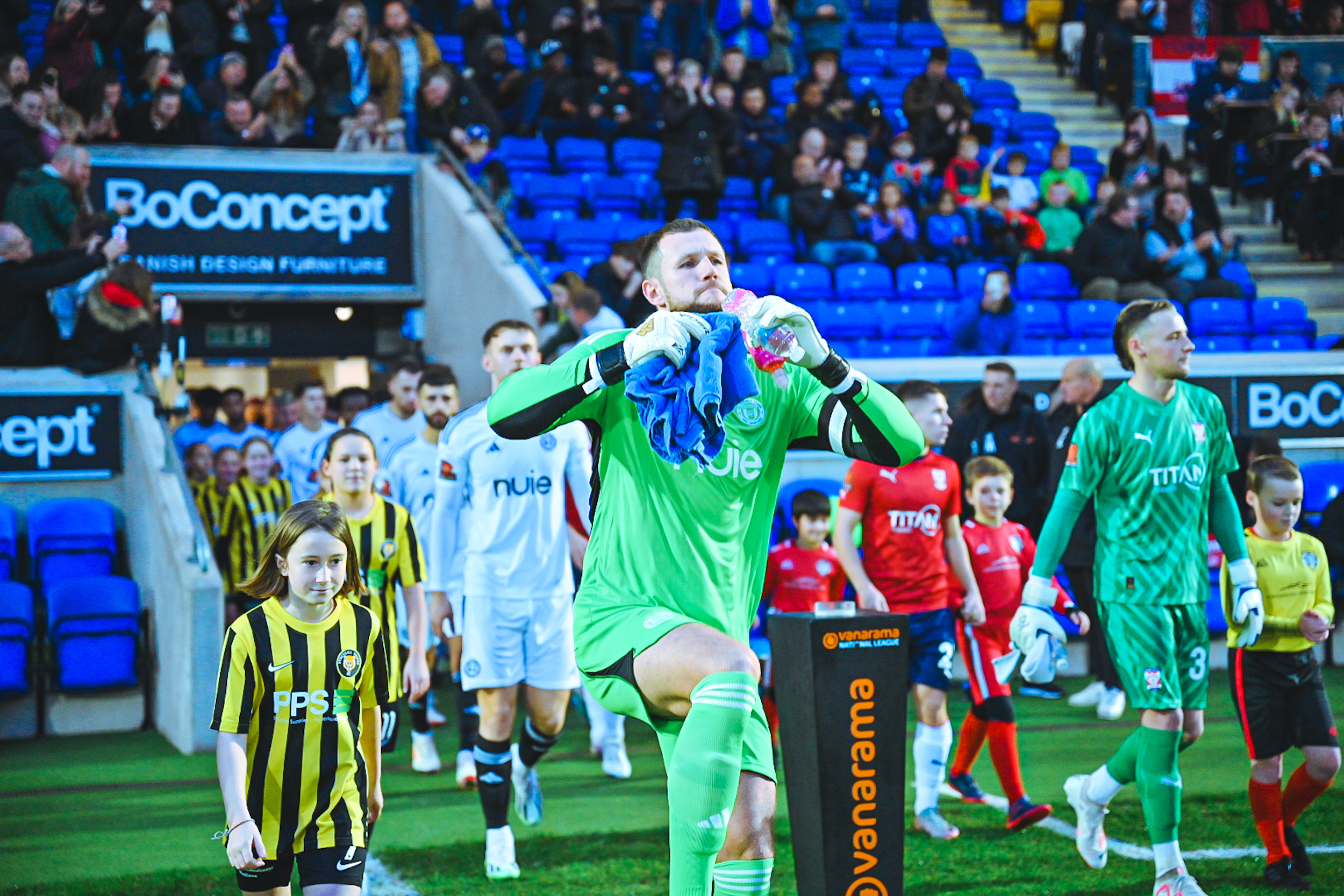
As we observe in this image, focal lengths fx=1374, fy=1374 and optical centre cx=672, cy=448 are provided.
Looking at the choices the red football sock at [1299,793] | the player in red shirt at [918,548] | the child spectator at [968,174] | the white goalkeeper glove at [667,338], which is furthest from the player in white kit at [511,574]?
the child spectator at [968,174]

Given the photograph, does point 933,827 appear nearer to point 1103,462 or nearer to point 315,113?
point 1103,462

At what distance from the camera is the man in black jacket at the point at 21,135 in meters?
10.9

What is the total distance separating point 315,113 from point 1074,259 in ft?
24.2

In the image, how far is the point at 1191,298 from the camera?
13.0 metres

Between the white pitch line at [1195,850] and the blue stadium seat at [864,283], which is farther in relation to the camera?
the blue stadium seat at [864,283]

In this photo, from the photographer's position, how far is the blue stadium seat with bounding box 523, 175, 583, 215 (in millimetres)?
13508

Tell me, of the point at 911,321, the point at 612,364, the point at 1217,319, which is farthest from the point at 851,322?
the point at 612,364

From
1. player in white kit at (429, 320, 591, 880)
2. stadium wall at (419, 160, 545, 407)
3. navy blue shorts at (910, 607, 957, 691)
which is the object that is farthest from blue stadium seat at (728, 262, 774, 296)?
player in white kit at (429, 320, 591, 880)

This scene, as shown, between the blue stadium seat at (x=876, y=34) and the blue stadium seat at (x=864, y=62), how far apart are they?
40cm

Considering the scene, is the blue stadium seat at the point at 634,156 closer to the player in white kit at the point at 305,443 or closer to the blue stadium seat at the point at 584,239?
the blue stadium seat at the point at 584,239

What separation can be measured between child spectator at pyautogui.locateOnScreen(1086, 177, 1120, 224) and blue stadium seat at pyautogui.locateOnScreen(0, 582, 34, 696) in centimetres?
1008

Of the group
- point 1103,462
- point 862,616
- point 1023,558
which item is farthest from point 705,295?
point 1023,558

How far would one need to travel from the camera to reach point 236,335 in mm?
13625

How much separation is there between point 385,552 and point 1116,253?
370 inches
